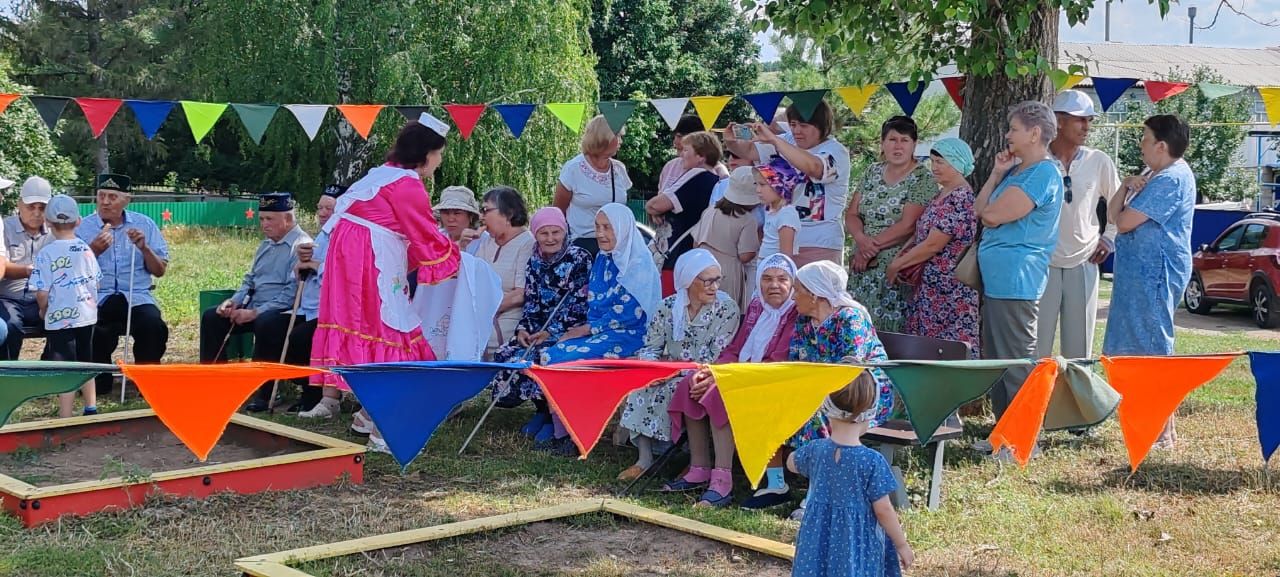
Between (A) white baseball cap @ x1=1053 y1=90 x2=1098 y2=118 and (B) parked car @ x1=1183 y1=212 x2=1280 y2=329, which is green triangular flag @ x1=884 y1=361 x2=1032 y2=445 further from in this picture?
(B) parked car @ x1=1183 y1=212 x2=1280 y2=329

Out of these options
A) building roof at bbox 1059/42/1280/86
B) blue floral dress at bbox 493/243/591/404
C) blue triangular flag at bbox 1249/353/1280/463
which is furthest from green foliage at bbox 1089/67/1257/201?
blue triangular flag at bbox 1249/353/1280/463

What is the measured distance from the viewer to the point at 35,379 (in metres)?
3.58

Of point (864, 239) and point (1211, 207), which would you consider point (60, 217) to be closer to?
point (864, 239)

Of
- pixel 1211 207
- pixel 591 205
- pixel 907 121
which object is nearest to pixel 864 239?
pixel 907 121

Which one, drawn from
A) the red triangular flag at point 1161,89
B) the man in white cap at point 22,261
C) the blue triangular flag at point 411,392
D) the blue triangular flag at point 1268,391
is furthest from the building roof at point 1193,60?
the blue triangular flag at point 411,392

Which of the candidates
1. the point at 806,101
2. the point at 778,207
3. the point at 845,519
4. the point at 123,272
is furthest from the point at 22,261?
the point at 845,519

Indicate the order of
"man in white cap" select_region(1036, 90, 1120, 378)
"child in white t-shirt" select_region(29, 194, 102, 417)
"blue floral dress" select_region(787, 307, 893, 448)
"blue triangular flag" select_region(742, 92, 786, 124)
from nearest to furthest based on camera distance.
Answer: "blue floral dress" select_region(787, 307, 893, 448) < "man in white cap" select_region(1036, 90, 1120, 378) < "child in white t-shirt" select_region(29, 194, 102, 417) < "blue triangular flag" select_region(742, 92, 786, 124)

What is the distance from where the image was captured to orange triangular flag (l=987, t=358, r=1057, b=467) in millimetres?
4145

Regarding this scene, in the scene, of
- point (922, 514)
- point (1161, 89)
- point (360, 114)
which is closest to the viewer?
point (922, 514)

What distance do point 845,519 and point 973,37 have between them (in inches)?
170

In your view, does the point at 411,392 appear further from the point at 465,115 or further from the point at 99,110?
the point at 99,110

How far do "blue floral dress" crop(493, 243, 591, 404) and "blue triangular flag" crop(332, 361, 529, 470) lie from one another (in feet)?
9.25

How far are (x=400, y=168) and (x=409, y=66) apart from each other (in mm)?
12645

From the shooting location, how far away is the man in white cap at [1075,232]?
263 inches
